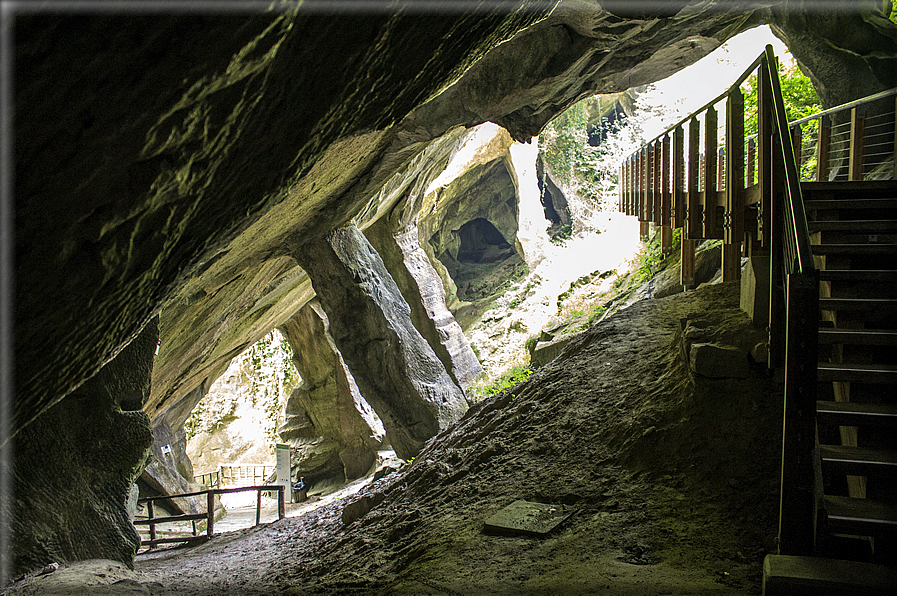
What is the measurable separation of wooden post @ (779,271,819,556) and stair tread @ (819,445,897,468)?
30cm

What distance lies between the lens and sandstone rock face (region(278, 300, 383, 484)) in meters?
14.7

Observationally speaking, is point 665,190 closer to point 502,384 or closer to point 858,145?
point 858,145

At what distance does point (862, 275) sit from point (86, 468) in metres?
5.86

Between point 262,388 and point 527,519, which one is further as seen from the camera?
point 262,388

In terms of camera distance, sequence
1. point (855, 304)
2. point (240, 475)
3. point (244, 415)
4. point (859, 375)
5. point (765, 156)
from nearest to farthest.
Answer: point (859, 375), point (855, 304), point (765, 156), point (240, 475), point (244, 415)

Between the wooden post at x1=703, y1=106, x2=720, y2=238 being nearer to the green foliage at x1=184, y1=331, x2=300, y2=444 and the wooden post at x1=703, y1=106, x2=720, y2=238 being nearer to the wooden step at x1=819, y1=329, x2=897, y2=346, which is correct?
the wooden step at x1=819, y1=329, x2=897, y2=346

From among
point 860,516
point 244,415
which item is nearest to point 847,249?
point 860,516

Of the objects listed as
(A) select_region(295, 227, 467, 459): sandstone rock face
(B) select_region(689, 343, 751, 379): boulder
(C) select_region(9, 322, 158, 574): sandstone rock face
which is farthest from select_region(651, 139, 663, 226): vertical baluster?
(C) select_region(9, 322, 158, 574): sandstone rock face

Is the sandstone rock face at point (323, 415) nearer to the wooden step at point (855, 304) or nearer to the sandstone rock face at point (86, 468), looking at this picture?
the sandstone rock face at point (86, 468)

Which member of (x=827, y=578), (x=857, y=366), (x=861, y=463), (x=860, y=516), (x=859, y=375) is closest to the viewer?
(x=827, y=578)

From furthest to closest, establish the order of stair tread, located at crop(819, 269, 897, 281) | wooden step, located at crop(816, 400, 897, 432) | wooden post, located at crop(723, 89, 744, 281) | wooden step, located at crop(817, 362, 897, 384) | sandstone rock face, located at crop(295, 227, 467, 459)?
1. sandstone rock face, located at crop(295, 227, 467, 459)
2. wooden post, located at crop(723, 89, 744, 281)
3. stair tread, located at crop(819, 269, 897, 281)
4. wooden step, located at crop(817, 362, 897, 384)
5. wooden step, located at crop(816, 400, 897, 432)

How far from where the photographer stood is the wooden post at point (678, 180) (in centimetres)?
575

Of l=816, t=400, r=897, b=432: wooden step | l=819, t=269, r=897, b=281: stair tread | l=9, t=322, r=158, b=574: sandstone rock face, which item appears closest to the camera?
l=816, t=400, r=897, b=432: wooden step

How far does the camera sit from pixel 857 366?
319 cm
